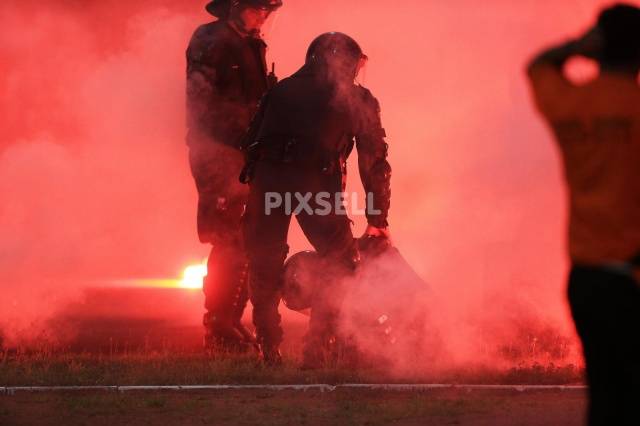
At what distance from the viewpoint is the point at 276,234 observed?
10.1 m

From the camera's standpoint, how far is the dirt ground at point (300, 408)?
802 centimetres

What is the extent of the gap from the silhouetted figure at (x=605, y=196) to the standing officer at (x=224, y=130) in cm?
580

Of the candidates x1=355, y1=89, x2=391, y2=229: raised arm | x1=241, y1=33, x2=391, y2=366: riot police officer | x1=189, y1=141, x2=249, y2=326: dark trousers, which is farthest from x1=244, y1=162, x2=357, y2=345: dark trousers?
x1=189, y1=141, x2=249, y2=326: dark trousers

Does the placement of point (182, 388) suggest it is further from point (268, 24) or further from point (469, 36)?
point (469, 36)

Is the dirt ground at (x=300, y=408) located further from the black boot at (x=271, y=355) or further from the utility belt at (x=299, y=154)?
the utility belt at (x=299, y=154)

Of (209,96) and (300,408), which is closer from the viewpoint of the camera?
(300,408)

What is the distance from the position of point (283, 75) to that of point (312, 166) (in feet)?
23.2

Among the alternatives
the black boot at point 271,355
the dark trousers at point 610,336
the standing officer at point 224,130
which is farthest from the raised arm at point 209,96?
the dark trousers at point 610,336

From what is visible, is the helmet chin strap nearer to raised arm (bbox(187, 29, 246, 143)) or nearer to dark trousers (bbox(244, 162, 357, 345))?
raised arm (bbox(187, 29, 246, 143))

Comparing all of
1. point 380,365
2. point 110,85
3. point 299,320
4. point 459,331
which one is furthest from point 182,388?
point 110,85

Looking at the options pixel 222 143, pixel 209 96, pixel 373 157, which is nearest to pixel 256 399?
pixel 373 157

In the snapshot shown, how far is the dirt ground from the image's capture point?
8.02m

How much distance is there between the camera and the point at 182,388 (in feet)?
30.2

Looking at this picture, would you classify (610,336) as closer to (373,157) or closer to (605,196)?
(605,196)
